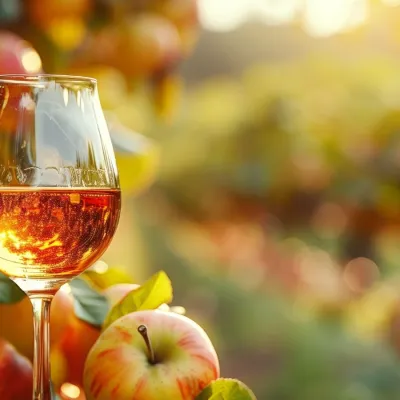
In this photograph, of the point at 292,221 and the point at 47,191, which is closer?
the point at 47,191

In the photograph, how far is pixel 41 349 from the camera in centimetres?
73

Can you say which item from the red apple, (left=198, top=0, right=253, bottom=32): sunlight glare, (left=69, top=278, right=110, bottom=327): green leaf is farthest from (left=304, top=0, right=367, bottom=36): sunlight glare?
(left=69, top=278, right=110, bottom=327): green leaf

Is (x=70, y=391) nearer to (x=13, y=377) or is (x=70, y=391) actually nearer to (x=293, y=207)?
(x=13, y=377)

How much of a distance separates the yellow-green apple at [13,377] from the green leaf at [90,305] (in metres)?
0.06

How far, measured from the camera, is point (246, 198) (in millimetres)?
7016

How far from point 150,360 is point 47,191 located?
164 millimetres

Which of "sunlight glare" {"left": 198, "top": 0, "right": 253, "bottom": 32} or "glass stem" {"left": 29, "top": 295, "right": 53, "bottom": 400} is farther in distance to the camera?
"sunlight glare" {"left": 198, "top": 0, "right": 253, "bottom": 32}

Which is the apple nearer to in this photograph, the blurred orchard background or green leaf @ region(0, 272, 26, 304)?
green leaf @ region(0, 272, 26, 304)

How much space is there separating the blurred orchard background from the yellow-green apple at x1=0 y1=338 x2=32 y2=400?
3928mm

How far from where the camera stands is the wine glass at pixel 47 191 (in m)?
0.72

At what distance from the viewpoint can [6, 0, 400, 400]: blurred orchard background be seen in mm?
5617

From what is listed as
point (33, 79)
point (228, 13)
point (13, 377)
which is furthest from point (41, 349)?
point (228, 13)

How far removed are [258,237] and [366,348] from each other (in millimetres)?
1993

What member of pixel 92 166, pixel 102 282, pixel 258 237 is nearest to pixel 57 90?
pixel 92 166
